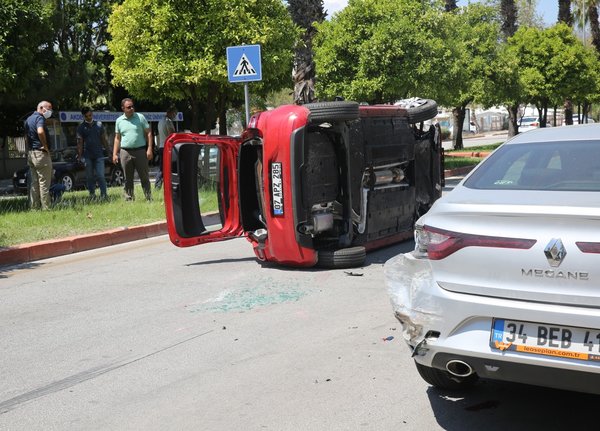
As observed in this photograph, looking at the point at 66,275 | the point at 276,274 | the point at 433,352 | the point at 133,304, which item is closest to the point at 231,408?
the point at 433,352

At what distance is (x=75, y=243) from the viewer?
10.0 meters

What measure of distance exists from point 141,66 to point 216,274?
10.1 meters

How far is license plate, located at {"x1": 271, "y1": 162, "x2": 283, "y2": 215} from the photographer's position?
7539mm

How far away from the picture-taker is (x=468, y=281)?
3607 millimetres

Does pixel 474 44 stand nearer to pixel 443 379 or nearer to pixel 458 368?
pixel 443 379

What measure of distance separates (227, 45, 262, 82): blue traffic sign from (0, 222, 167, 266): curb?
8.98 ft

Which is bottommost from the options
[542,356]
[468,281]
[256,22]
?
[542,356]

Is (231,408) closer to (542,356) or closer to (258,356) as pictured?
(258,356)

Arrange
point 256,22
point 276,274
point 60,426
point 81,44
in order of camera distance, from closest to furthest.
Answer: point 60,426 < point 276,274 < point 256,22 < point 81,44

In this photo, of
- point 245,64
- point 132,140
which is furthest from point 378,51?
point 132,140

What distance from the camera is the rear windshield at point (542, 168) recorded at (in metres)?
4.02

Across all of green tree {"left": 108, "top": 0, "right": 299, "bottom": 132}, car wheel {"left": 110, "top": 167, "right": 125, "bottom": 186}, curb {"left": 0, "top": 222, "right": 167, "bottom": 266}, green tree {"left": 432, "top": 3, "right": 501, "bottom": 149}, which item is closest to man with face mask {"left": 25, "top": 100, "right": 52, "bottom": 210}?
curb {"left": 0, "top": 222, "right": 167, "bottom": 266}


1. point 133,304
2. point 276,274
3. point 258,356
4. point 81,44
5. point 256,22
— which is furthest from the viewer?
point 81,44

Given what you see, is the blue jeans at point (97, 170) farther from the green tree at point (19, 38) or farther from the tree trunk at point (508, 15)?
the tree trunk at point (508, 15)
